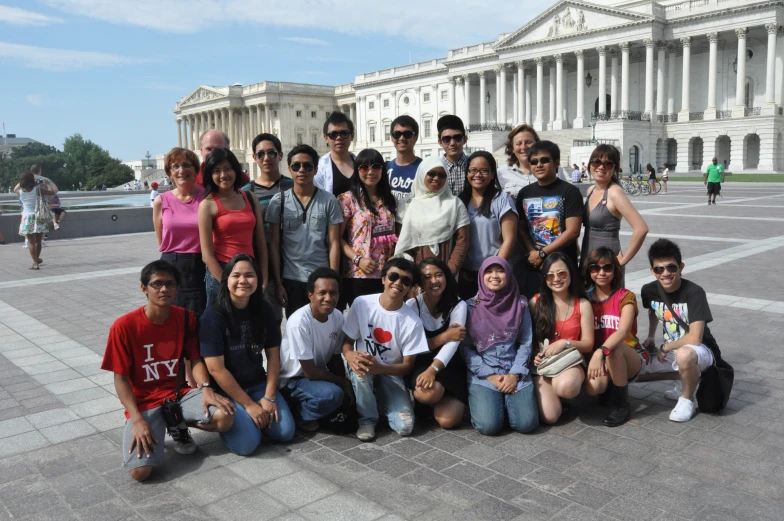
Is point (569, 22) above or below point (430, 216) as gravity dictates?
above

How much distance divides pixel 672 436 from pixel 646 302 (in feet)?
3.65

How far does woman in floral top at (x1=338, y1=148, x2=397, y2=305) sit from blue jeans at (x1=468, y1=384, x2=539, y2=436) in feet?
4.23

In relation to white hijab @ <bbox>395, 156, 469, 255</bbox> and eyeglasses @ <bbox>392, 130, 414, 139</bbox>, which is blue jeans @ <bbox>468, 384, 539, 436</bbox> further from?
eyeglasses @ <bbox>392, 130, 414, 139</bbox>

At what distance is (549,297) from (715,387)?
4.30 feet

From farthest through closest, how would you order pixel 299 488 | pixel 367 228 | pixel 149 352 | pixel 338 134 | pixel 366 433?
1. pixel 338 134
2. pixel 367 228
3. pixel 366 433
4. pixel 149 352
5. pixel 299 488

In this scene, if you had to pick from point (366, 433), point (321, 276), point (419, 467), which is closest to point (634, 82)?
point (321, 276)

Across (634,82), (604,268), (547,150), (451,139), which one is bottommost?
(604,268)

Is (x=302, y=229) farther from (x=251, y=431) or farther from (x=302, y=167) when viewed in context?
(x=251, y=431)

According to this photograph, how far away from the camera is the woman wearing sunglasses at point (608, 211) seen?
5.23 meters

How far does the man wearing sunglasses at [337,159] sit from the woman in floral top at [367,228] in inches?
11.3

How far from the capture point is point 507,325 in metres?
4.65

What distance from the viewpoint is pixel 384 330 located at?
15.0 feet

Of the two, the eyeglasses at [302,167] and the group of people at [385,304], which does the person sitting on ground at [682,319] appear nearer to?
the group of people at [385,304]

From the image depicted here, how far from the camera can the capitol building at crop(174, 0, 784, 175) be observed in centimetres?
4872
